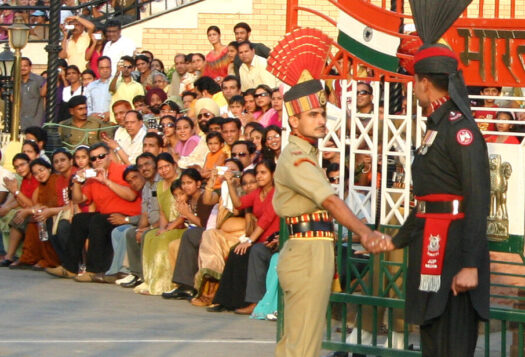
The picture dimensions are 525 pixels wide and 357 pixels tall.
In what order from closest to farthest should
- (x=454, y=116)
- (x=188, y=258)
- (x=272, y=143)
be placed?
(x=454, y=116) → (x=272, y=143) → (x=188, y=258)

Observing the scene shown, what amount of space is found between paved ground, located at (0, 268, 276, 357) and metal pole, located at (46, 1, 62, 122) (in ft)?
17.1

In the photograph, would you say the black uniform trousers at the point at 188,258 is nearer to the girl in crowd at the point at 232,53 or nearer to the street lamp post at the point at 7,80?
the girl in crowd at the point at 232,53

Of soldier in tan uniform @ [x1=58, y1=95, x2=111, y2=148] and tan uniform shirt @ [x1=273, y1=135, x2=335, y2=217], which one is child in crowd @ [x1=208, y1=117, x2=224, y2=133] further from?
tan uniform shirt @ [x1=273, y1=135, x2=335, y2=217]

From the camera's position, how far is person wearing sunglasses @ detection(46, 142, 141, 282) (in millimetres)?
14938

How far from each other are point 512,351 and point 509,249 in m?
0.75

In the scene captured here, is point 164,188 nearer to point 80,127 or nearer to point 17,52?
point 80,127

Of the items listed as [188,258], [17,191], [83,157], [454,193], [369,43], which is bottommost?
[188,258]

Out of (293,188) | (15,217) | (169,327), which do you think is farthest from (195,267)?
(293,188)

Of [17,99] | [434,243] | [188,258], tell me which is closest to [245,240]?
[188,258]

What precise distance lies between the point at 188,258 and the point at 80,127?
5.30 m

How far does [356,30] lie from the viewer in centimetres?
926

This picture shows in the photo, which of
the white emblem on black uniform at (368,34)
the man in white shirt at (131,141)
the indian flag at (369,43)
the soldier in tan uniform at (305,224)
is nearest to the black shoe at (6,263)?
the man in white shirt at (131,141)

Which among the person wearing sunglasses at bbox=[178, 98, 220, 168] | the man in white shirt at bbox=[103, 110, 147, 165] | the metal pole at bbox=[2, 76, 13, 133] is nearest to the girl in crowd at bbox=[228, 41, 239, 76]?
the man in white shirt at bbox=[103, 110, 147, 165]

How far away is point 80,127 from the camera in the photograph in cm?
1811
